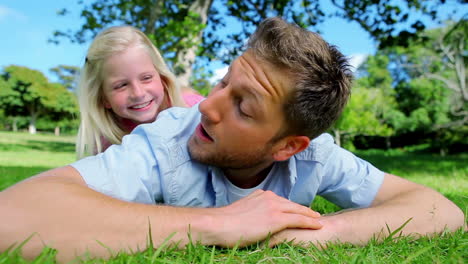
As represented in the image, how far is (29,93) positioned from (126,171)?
59.4 m

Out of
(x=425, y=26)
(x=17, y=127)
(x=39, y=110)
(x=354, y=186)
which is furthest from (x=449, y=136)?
(x=17, y=127)

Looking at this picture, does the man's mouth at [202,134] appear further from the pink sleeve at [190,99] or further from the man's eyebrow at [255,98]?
the pink sleeve at [190,99]

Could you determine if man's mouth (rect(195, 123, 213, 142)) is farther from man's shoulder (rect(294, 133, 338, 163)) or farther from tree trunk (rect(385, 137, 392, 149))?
tree trunk (rect(385, 137, 392, 149))

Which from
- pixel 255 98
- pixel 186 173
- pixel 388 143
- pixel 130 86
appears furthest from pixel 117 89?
pixel 388 143

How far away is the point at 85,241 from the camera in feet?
5.36

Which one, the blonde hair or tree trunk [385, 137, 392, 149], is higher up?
the blonde hair

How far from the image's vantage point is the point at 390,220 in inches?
85.7

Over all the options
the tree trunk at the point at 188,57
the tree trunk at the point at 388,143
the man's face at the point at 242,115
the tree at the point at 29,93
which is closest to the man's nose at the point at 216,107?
the man's face at the point at 242,115

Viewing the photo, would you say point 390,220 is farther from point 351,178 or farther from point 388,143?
point 388,143

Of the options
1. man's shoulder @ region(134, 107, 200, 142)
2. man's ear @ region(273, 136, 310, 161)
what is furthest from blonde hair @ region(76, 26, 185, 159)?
man's ear @ region(273, 136, 310, 161)

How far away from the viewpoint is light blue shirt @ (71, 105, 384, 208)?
2.18 meters

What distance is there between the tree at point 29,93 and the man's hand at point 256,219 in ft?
184

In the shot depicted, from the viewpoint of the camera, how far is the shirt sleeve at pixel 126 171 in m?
2.09

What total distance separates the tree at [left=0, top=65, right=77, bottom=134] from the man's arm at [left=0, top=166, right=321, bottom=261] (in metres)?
55.8
